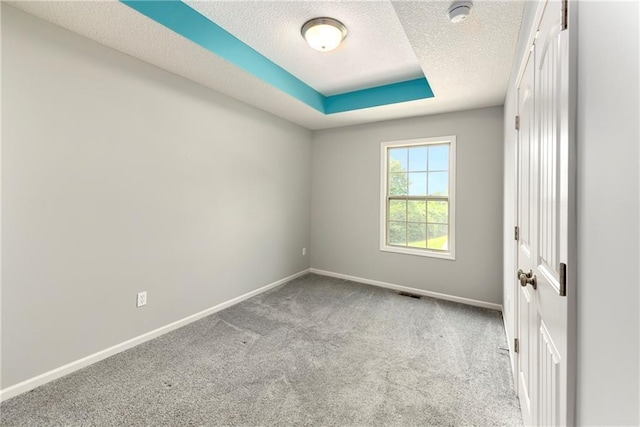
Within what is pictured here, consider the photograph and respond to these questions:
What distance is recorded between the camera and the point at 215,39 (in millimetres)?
2240

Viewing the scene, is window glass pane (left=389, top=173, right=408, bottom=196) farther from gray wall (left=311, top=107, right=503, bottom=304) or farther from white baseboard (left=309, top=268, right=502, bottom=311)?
white baseboard (left=309, top=268, right=502, bottom=311)

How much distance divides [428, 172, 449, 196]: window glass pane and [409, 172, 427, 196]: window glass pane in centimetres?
8

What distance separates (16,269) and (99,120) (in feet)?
3.76

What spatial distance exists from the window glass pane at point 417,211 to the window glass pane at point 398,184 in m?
0.19

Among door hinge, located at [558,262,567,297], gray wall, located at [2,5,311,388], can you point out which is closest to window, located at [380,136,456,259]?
gray wall, located at [2,5,311,388]

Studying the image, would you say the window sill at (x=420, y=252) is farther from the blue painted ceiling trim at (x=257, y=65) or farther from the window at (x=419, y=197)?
the blue painted ceiling trim at (x=257, y=65)

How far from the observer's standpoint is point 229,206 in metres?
3.27

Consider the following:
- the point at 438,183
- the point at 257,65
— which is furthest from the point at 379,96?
the point at 257,65

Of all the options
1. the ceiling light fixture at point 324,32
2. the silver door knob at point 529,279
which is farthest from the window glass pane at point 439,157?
the silver door knob at point 529,279

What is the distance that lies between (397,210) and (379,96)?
5.09ft

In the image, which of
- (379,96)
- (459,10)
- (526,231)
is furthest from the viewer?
(379,96)

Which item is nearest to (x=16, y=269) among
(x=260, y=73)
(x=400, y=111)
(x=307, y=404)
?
(x=307, y=404)

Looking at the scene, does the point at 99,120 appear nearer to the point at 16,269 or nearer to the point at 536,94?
the point at 16,269

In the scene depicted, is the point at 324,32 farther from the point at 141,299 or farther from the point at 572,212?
the point at 141,299
